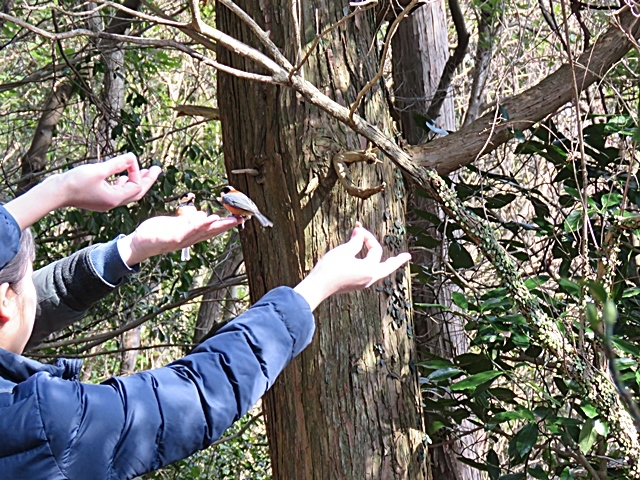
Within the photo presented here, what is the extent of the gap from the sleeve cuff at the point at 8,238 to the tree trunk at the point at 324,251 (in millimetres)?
1177

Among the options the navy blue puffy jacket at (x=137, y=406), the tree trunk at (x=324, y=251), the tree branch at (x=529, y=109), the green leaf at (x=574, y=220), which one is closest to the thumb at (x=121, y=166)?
the navy blue puffy jacket at (x=137, y=406)

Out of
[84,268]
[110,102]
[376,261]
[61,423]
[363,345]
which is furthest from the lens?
[110,102]

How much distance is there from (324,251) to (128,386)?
126 cm

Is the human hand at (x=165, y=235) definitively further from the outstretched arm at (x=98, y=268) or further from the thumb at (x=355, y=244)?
the thumb at (x=355, y=244)

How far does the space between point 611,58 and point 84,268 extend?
5.56 feet

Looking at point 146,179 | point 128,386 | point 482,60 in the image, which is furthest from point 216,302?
point 128,386

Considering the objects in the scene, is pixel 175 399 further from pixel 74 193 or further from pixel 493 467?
pixel 493 467

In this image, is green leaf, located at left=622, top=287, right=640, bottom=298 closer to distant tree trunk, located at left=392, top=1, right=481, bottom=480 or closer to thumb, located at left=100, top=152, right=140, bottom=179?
distant tree trunk, located at left=392, top=1, right=481, bottom=480

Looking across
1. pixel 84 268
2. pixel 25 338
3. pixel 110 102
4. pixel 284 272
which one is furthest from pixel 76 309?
pixel 110 102

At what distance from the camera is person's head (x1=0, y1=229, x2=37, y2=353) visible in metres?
1.11

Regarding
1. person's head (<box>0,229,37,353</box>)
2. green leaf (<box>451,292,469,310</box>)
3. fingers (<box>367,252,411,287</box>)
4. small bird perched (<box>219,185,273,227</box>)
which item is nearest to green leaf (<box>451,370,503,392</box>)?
green leaf (<box>451,292,469,310</box>)

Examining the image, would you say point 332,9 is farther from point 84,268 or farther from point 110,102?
point 110,102

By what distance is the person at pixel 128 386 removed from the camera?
0.95m

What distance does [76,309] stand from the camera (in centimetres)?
158
